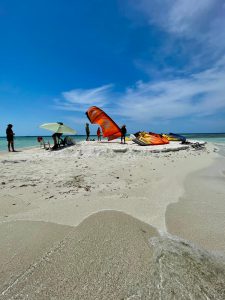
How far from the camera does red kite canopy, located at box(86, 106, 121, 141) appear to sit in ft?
57.4

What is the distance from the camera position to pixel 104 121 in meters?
17.7

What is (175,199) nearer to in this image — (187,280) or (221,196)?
(221,196)

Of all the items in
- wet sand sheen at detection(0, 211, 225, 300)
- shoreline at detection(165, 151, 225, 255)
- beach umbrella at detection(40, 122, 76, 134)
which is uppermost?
beach umbrella at detection(40, 122, 76, 134)

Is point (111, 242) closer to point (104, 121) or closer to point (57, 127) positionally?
point (57, 127)

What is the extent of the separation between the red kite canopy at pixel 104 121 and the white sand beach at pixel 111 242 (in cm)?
1324

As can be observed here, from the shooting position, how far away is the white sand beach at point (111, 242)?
66.2 inches

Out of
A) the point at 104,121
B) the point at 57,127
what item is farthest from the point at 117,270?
the point at 104,121

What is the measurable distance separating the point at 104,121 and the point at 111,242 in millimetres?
15866

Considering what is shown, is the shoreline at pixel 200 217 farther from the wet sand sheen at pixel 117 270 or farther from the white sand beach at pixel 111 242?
the wet sand sheen at pixel 117 270

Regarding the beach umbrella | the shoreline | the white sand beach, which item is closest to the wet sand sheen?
the white sand beach

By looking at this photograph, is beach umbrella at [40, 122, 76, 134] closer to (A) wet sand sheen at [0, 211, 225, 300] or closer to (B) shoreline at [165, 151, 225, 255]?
(B) shoreline at [165, 151, 225, 255]

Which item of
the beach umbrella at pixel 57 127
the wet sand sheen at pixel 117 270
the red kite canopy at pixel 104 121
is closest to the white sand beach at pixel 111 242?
the wet sand sheen at pixel 117 270

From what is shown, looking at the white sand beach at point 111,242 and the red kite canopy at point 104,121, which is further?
the red kite canopy at point 104,121

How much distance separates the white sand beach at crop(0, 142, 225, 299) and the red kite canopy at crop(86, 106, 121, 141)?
13.2 meters
